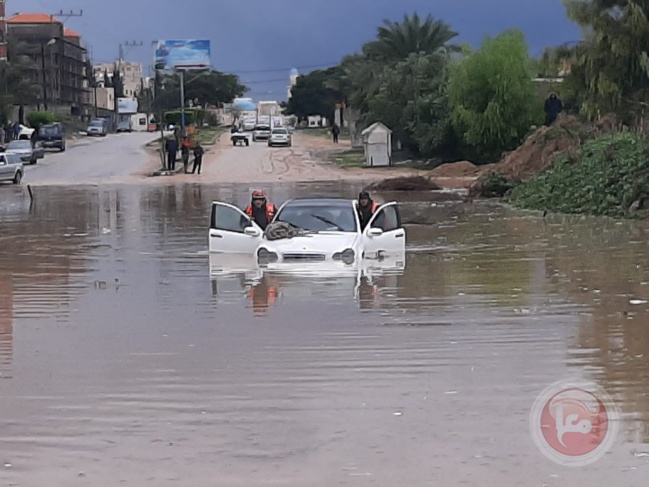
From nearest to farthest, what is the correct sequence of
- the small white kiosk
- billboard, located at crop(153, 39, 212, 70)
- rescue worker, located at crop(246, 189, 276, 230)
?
1. rescue worker, located at crop(246, 189, 276, 230)
2. the small white kiosk
3. billboard, located at crop(153, 39, 212, 70)

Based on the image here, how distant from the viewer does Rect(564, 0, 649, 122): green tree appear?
123 feet

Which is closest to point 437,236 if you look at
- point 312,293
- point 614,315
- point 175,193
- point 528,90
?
point 312,293

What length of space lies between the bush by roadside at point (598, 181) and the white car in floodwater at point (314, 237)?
9442mm

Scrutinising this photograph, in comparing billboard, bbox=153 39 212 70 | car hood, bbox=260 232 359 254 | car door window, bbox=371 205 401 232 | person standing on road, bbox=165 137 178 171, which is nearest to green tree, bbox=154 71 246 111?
billboard, bbox=153 39 212 70

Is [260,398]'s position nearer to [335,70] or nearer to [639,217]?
[639,217]

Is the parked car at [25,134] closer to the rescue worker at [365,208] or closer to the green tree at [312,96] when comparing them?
the green tree at [312,96]

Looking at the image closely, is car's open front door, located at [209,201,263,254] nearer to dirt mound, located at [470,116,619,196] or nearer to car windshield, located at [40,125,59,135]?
dirt mound, located at [470,116,619,196]

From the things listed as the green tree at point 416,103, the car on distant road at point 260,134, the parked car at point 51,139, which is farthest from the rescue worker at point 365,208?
the car on distant road at point 260,134

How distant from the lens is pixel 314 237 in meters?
17.2

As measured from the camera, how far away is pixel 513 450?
7.00 meters

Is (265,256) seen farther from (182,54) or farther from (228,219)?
(182,54)

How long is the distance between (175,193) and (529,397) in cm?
3505

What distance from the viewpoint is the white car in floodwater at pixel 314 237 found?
→ 1684cm

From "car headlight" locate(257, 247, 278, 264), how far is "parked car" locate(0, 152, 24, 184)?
33.9 m
